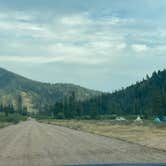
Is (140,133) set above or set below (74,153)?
above

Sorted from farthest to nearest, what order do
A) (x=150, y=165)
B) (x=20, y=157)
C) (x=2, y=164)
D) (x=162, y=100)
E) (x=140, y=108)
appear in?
(x=140, y=108) < (x=162, y=100) < (x=20, y=157) < (x=2, y=164) < (x=150, y=165)

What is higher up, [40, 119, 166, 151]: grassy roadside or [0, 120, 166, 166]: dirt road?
[40, 119, 166, 151]: grassy roadside

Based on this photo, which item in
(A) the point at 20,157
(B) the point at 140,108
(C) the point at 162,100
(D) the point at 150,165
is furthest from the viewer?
(B) the point at 140,108

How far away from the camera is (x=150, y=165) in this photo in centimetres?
646

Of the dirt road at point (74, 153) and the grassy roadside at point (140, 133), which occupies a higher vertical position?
the grassy roadside at point (140, 133)

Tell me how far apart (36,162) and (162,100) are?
109521 millimetres

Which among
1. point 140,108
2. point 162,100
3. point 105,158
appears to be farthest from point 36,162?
point 140,108

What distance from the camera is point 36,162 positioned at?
22.7 m

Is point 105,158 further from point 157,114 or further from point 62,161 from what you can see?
point 157,114

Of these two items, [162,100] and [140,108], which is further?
[140,108]

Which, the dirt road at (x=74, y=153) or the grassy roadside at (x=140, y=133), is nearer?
the dirt road at (x=74, y=153)

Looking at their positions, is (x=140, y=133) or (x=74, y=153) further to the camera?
(x=140, y=133)

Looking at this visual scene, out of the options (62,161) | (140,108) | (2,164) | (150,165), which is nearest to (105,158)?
(62,161)

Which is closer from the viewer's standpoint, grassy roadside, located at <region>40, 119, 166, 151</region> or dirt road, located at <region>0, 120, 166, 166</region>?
dirt road, located at <region>0, 120, 166, 166</region>
